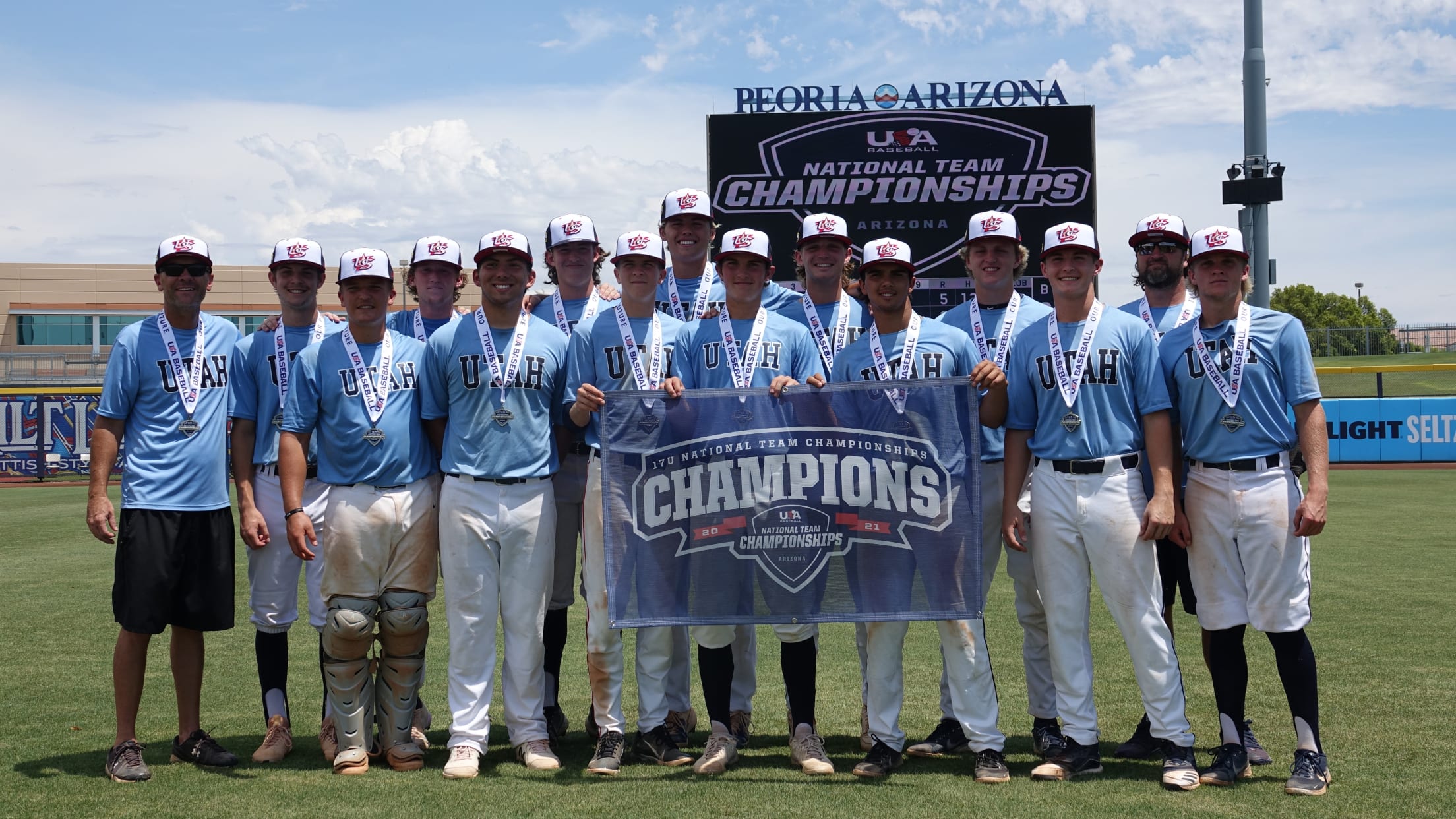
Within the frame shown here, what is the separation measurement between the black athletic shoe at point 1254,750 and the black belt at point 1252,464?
1195 mm

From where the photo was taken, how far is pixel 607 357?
5.57 metres

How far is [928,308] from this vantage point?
22609 millimetres

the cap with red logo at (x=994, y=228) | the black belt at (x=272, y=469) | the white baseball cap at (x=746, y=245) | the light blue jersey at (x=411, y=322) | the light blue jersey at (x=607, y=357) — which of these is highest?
the cap with red logo at (x=994, y=228)

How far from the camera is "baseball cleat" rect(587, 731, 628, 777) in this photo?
5.21m

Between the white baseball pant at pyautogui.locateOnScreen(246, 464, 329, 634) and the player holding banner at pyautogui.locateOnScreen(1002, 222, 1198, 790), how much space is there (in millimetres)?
3328

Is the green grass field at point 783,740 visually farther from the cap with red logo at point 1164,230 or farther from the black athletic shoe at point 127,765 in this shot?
the cap with red logo at point 1164,230

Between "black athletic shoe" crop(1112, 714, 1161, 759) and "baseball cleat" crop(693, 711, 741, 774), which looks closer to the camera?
"baseball cleat" crop(693, 711, 741, 774)

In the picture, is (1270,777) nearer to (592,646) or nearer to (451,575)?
(592,646)

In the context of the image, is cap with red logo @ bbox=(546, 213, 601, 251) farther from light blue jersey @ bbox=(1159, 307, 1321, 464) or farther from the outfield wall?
the outfield wall

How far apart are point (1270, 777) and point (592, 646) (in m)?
3.00

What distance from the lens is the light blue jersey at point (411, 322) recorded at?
21.2 ft

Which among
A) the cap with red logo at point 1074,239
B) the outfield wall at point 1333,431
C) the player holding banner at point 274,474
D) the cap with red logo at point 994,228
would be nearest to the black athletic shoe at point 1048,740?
the cap with red logo at point 1074,239

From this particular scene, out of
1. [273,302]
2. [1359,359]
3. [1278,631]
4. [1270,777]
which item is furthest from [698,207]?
[273,302]

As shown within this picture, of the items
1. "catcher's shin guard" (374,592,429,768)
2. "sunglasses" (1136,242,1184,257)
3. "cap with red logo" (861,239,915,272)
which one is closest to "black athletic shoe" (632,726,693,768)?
"catcher's shin guard" (374,592,429,768)
